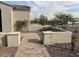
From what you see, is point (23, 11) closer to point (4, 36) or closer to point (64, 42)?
point (4, 36)

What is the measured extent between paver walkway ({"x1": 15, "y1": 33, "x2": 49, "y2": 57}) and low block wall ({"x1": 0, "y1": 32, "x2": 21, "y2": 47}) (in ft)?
0.55

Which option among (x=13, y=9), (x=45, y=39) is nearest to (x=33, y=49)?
(x=45, y=39)

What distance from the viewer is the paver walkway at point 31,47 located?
4.41 m

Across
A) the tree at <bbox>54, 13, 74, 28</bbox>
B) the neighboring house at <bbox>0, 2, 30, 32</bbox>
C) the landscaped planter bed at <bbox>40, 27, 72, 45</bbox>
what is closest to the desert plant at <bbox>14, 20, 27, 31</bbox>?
the neighboring house at <bbox>0, 2, 30, 32</bbox>

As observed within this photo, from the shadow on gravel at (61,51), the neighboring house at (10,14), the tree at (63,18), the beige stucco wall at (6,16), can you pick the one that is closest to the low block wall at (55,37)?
the shadow on gravel at (61,51)

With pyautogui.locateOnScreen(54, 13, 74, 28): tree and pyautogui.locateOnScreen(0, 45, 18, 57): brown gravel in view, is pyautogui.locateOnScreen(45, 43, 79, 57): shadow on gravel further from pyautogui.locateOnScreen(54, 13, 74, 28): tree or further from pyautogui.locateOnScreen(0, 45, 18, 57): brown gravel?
pyautogui.locateOnScreen(0, 45, 18, 57): brown gravel

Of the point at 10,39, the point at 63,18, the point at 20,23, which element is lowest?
the point at 10,39

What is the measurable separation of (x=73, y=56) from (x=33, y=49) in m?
0.98

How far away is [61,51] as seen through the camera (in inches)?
175

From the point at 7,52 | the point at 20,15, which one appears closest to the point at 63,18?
the point at 20,15

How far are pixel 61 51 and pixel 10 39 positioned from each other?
1324mm

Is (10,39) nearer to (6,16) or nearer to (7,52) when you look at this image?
(7,52)

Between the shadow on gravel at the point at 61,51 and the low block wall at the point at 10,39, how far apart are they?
78 centimetres

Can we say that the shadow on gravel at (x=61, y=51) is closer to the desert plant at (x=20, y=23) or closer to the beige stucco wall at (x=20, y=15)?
the desert plant at (x=20, y=23)
